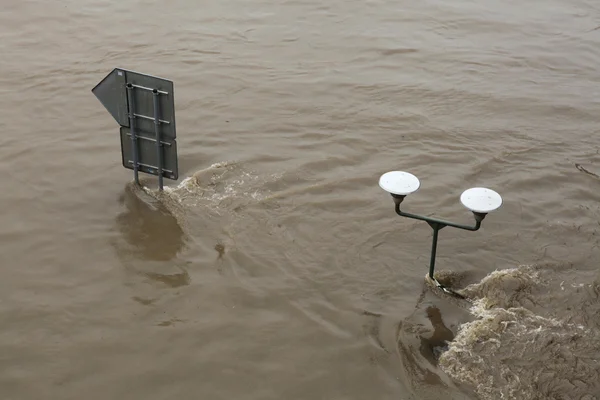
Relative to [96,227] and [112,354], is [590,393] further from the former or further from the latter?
[96,227]

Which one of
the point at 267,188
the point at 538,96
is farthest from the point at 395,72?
the point at 267,188

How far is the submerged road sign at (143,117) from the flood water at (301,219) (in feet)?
1.43

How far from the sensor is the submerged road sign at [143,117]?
7.03 meters

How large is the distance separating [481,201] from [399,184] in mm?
649

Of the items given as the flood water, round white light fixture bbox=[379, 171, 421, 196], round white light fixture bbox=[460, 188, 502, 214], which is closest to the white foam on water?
the flood water

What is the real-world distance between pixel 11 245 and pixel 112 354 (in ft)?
6.55

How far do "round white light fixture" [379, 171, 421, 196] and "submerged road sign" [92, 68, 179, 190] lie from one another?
8.11 ft

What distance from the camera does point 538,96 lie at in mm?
10305

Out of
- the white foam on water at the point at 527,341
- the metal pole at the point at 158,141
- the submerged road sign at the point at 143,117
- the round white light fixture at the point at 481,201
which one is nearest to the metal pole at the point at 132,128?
the submerged road sign at the point at 143,117

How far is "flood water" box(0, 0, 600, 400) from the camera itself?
225 inches

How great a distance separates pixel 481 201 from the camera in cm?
547

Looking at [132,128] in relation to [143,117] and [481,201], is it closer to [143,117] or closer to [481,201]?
[143,117]

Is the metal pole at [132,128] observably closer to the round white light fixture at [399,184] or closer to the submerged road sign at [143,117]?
the submerged road sign at [143,117]

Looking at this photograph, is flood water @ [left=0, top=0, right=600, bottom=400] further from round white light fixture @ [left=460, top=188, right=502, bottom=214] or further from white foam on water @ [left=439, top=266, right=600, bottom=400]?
round white light fixture @ [left=460, top=188, right=502, bottom=214]
